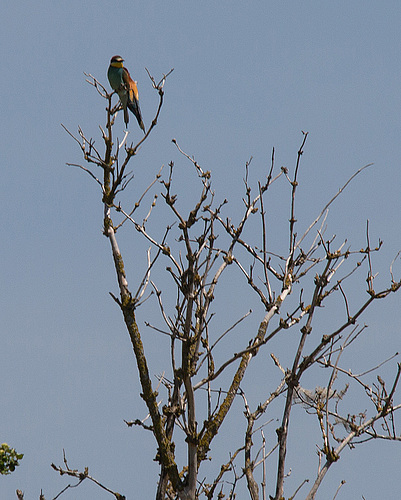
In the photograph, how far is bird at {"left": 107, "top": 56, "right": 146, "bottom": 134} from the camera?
7.62 metres

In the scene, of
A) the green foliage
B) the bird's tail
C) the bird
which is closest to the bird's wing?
the bird

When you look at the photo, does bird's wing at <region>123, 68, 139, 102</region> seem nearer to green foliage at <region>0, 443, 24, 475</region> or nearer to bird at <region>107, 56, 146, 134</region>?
bird at <region>107, 56, 146, 134</region>

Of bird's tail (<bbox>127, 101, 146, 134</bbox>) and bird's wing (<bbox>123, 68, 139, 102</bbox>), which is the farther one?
bird's wing (<bbox>123, 68, 139, 102</bbox>)

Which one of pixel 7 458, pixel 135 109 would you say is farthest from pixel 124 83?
pixel 7 458

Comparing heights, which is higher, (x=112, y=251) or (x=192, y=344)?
(x=112, y=251)

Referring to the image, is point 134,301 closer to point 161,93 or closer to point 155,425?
point 155,425

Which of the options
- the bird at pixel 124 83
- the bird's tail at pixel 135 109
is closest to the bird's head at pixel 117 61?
the bird at pixel 124 83

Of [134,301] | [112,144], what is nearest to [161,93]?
[112,144]

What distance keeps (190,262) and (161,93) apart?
1.43m

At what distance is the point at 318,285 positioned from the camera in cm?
494

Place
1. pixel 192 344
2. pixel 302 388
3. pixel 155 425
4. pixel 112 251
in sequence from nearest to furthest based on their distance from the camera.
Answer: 1. pixel 192 344
2. pixel 155 425
3. pixel 112 251
4. pixel 302 388

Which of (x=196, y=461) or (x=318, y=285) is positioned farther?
(x=318, y=285)

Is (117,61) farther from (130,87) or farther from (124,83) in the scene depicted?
(130,87)

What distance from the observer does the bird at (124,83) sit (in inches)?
300
